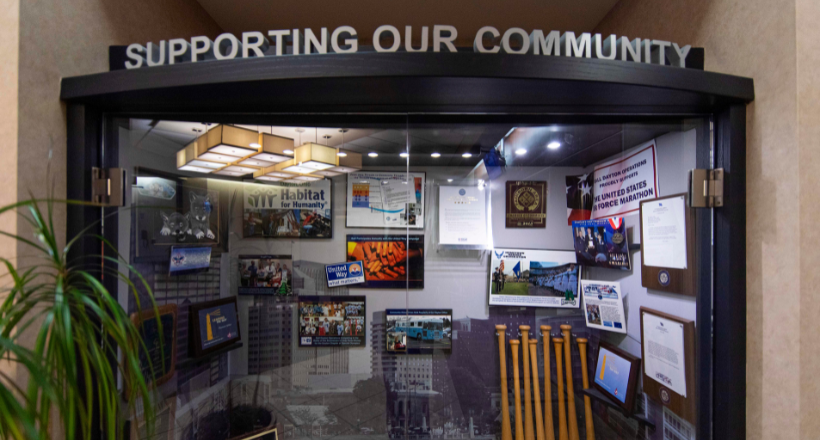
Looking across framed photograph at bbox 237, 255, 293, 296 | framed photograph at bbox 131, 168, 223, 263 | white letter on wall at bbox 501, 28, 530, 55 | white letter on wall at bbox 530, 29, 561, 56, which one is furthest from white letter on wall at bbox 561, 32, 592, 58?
framed photograph at bbox 131, 168, 223, 263

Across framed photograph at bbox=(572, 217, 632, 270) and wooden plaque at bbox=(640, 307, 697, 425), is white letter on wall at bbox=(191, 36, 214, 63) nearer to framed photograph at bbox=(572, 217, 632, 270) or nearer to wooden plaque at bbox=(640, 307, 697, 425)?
framed photograph at bbox=(572, 217, 632, 270)

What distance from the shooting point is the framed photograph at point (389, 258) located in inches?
63.2

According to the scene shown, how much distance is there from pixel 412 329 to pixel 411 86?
1.06 meters

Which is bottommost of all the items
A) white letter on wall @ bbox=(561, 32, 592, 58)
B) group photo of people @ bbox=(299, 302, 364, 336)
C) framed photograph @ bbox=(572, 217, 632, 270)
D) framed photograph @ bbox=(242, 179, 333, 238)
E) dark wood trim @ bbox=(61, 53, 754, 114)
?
group photo of people @ bbox=(299, 302, 364, 336)

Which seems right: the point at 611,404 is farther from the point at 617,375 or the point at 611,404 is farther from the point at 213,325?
the point at 213,325

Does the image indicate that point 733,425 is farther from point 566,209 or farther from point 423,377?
point 423,377

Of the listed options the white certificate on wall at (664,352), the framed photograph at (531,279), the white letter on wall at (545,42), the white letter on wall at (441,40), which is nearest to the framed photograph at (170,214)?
the white letter on wall at (441,40)

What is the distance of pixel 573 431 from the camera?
5.36 feet

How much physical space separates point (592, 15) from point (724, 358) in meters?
1.89

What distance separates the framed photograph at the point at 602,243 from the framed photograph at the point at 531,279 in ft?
0.21

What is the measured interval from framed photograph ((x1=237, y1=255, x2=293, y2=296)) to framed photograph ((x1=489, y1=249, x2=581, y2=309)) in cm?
96

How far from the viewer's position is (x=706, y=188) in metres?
1.34

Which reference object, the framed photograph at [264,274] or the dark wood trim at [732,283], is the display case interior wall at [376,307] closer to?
the framed photograph at [264,274]

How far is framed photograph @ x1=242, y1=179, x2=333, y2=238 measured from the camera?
156 centimetres
